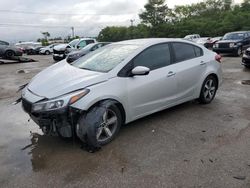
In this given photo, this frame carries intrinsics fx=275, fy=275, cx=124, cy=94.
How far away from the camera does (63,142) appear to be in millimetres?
4293

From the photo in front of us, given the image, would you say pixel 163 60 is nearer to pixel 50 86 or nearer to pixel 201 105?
pixel 201 105

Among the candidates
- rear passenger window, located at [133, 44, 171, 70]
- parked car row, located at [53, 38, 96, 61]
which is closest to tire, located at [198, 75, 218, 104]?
rear passenger window, located at [133, 44, 171, 70]

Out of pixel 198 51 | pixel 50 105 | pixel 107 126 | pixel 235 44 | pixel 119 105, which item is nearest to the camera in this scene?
pixel 50 105

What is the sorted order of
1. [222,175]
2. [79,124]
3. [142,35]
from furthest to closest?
1. [142,35]
2. [79,124]
3. [222,175]

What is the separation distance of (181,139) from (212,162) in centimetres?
79

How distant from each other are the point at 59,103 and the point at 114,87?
891 mm

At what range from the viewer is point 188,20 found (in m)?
57.8

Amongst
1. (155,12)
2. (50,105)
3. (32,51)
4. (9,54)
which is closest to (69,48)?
(9,54)

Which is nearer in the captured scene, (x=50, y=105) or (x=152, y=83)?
(x=50, y=105)

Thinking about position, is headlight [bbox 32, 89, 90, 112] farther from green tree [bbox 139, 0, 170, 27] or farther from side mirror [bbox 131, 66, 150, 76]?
green tree [bbox 139, 0, 170, 27]

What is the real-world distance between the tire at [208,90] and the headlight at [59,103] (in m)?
3.10

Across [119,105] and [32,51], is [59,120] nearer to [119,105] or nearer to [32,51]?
[119,105]

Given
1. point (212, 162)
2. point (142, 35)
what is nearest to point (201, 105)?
point (212, 162)

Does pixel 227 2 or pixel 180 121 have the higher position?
pixel 227 2
